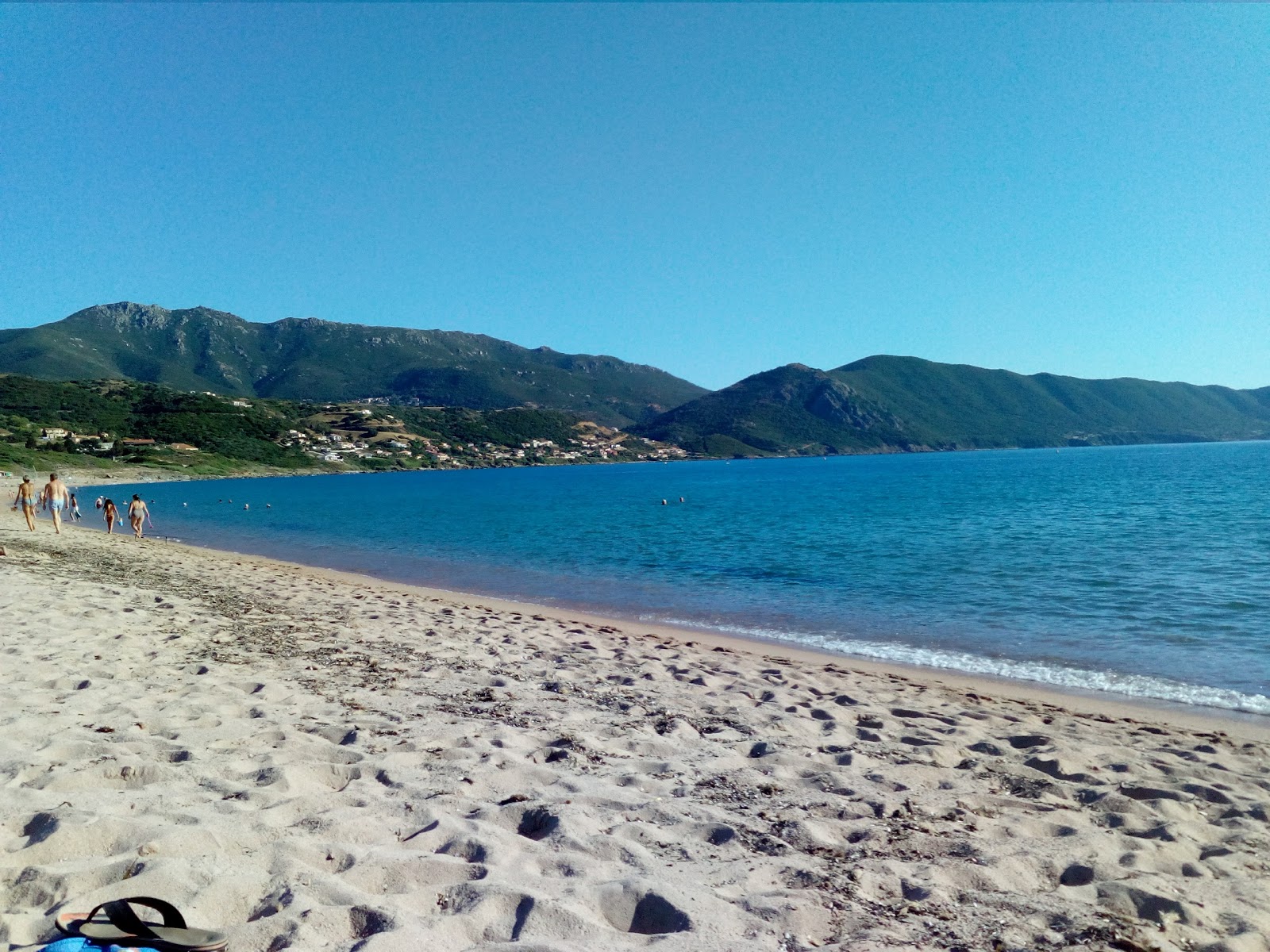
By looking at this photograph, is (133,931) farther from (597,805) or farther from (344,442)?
(344,442)

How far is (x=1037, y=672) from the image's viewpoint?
435 inches

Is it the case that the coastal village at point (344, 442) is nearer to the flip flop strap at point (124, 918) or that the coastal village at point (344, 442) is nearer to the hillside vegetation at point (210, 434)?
the hillside vegetation at point (210, 434)

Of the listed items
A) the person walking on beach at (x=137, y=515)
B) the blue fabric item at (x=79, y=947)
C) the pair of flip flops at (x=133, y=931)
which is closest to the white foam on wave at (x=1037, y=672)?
the pair of flip flops at (x=133, y=931)

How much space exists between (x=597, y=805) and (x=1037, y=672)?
8.88m

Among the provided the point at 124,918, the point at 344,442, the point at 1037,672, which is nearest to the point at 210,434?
the point at 344,442

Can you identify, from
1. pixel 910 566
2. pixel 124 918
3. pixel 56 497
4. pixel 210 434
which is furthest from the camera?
pixel 210 434

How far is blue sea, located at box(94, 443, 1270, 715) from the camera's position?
12242mm

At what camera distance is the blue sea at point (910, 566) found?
1224 cm

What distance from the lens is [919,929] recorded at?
339 centimetres

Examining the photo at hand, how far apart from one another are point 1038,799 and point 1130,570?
57.8 feet

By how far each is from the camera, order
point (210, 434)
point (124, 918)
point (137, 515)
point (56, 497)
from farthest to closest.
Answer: point (210, 434) → point (137, 515) → point (56, 497) → point (124, 918)

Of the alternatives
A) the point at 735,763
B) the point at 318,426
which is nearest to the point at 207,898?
the point at 735,763

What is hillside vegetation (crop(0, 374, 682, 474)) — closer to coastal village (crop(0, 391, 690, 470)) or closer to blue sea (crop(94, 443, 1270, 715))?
coastal village (crop(0, 391, 690, 470))

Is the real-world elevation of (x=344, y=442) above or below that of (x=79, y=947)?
above
